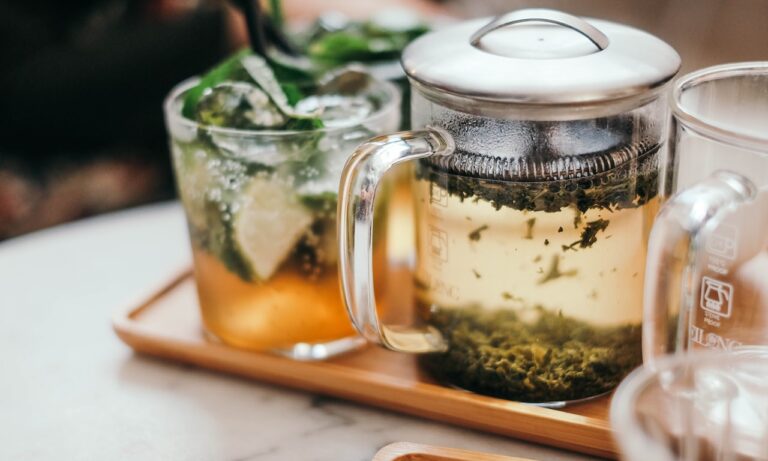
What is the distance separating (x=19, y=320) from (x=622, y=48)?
0.51 meters

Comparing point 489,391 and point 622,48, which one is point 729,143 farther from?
point 489,391

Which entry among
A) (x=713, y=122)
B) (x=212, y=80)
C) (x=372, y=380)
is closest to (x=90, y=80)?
(x=212, y=80)

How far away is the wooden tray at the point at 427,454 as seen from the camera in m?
0.46

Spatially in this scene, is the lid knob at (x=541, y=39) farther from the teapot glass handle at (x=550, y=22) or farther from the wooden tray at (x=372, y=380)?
the wooden tray at (x=372, y=380)

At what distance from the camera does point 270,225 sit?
1.78 feet

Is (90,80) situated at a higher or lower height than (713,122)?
lower

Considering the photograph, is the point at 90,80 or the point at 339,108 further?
the point at 90,80

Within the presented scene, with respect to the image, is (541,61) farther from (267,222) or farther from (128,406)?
(128,406)

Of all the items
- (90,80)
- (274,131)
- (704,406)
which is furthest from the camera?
(90,80)

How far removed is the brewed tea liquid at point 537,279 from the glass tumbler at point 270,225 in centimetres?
7

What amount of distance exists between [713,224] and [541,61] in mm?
125

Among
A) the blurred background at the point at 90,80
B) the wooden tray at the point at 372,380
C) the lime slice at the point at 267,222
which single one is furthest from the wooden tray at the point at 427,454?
the blurred background at the point at 90,80

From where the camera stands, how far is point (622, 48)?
1.51 feet

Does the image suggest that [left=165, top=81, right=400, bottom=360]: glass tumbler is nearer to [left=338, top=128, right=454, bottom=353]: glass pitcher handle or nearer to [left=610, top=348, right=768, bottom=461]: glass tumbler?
[left=338, top=128, right=454, bottom=353]: glass pitcher handle
